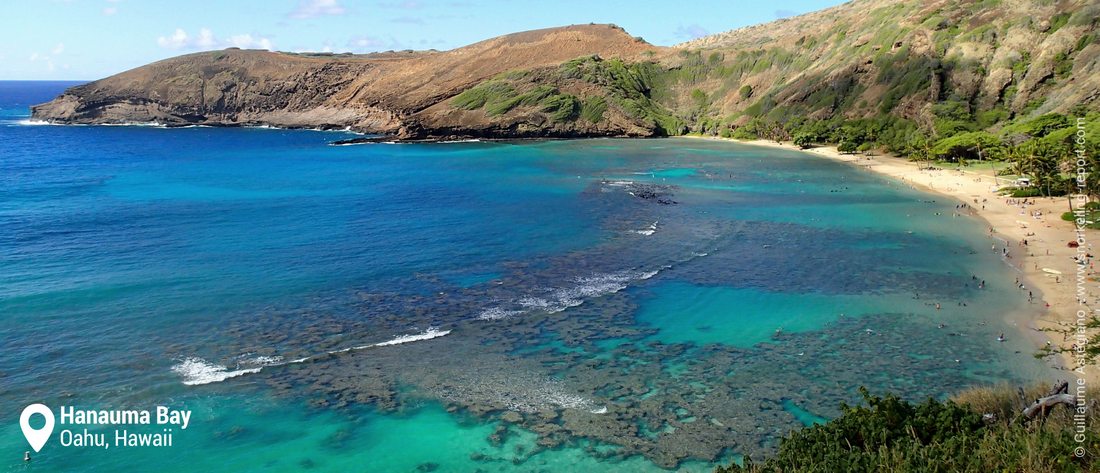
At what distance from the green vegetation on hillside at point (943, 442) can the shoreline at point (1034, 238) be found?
13456 millimetres

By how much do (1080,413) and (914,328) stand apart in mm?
21230

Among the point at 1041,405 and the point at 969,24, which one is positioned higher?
the point at 969,24

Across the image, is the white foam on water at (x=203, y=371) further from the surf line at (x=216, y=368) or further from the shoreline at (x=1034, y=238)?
the shoreline at (x=1034, y=238)

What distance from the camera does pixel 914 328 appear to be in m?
38.9

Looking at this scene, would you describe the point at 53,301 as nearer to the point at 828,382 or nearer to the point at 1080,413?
the point at 828,382

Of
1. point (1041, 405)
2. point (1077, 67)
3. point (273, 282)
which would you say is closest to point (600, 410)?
point (1041, 405)

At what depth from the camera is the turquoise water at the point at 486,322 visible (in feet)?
91.3

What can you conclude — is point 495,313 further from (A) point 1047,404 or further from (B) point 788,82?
(B) point 788,82

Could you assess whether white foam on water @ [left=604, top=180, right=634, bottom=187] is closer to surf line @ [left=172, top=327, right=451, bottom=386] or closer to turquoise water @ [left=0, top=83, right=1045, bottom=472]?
turquoise water @ [left=0, top=83, right=1045, bottom=472]

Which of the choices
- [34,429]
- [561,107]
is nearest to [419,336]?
[34,429]

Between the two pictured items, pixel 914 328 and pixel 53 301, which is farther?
pixel 53 301

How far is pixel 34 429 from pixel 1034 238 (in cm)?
6545

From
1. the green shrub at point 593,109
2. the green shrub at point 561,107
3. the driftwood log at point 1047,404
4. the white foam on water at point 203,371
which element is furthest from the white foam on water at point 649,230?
the green shrub at point 593,109

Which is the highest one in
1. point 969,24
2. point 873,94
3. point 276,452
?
point 969,24
